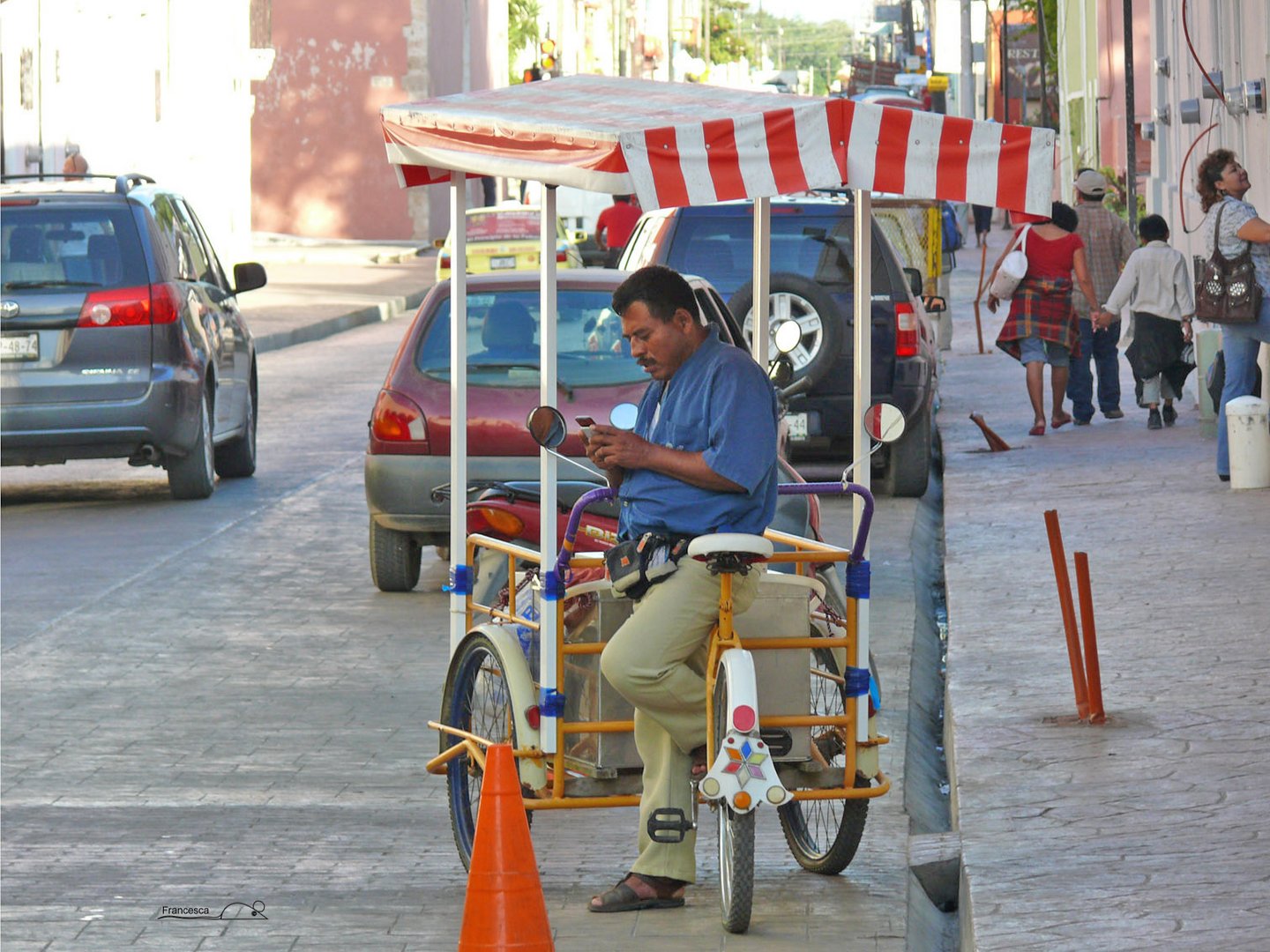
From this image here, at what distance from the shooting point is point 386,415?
10992 millimetres

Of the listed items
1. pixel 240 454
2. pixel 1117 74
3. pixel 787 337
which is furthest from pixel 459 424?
pixel 1117 74

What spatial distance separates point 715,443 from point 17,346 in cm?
904

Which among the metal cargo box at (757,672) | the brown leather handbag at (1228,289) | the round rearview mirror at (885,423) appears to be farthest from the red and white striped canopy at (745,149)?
the brown leather handbag at (1228,289)

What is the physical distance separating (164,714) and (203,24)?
31.3 metres

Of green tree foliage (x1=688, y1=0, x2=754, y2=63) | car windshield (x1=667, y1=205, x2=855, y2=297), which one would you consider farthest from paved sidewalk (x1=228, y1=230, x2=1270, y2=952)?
green tree foliage (x1=688, y1=0, x2=754, y2=63)

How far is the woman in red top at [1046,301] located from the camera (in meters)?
16.0

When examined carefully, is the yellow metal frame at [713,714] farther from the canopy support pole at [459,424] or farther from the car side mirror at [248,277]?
the car side mirror at [248,277]

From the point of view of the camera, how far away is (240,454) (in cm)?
1571

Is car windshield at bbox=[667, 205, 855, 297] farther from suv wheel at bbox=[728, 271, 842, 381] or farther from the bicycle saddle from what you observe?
the bicycle saddle

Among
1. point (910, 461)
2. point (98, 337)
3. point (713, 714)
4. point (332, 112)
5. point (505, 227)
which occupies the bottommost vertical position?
point (713, 714)

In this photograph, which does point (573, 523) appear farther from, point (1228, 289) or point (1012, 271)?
point (1012, 271)

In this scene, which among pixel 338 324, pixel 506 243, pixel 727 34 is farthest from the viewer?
pixel 727 34

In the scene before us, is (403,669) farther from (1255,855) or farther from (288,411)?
(288,411)

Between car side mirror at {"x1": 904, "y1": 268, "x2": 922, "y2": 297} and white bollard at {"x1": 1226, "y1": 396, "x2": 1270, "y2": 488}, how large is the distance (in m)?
2.68
